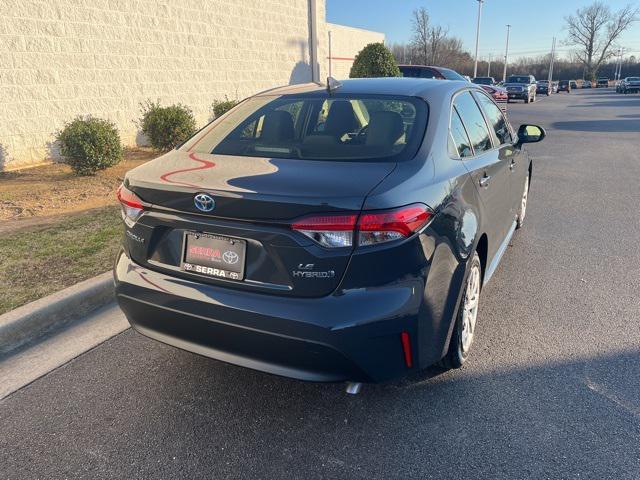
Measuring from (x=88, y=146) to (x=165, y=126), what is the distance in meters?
2.29

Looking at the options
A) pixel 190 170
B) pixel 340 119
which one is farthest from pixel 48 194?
pixel 340 119

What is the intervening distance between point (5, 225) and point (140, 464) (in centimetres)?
437

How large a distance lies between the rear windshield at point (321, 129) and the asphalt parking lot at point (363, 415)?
1312 mm

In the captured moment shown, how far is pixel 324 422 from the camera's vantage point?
103 inches

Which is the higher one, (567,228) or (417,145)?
(417,145)

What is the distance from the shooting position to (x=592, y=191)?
795cm

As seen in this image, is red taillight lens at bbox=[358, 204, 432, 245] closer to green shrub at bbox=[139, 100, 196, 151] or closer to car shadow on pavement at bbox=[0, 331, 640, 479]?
car shadow on pavement at bbox=[0, 331, 640, 479]

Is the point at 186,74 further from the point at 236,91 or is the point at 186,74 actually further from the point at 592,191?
the point at 592,191

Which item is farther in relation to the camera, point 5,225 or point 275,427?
point 5,225

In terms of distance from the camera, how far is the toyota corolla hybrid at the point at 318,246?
2.18 meters

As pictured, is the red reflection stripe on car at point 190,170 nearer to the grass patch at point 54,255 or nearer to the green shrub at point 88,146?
the grass patch at point 54,255

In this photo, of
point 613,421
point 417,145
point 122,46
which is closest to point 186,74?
point 122,46

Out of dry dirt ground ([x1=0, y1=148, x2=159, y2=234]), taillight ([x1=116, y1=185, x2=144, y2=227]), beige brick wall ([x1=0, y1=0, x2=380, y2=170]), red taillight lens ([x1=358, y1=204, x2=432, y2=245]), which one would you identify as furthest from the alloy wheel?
beige brick wall ([x1=0, y1=0, x2=380, y2=170])

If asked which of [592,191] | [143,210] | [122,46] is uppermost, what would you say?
[122,46]
